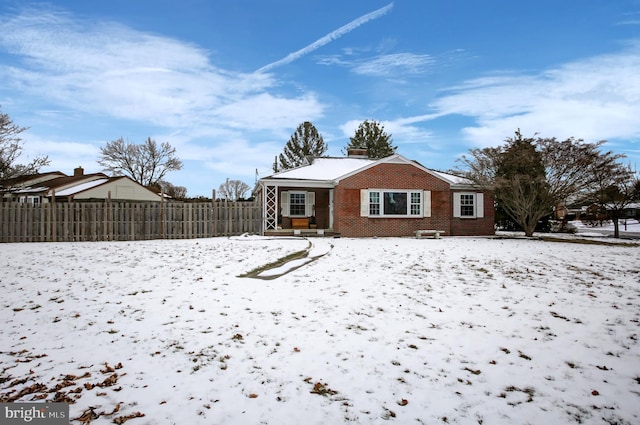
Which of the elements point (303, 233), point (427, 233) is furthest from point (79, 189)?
point (427, 233)

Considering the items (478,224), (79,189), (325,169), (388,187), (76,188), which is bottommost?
(478,224)

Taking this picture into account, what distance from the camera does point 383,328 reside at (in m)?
5.30

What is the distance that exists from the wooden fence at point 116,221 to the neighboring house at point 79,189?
647 inches

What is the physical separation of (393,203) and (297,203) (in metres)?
5.45

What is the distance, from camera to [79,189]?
33.0 meters

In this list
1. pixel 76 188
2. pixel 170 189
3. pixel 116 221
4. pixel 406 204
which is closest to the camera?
pixel 116 221

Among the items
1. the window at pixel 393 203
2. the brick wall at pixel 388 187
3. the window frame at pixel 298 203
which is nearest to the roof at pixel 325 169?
the brick wall at pixel 388 187

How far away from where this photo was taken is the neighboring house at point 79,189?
32450 mm

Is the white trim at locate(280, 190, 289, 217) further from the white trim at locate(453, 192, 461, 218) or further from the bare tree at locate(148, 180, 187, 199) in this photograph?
the bare tree at locate(148, 180, 187, 199)

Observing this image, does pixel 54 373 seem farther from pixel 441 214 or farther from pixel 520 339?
pixel 441 214

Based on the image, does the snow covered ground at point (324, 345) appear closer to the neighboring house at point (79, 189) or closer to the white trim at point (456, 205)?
the white trim at point (456, 205)

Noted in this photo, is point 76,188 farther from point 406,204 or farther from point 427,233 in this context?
point 427,233

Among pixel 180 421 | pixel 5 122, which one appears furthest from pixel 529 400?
pixel 5 122

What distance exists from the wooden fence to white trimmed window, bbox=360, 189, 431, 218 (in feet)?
21.2
